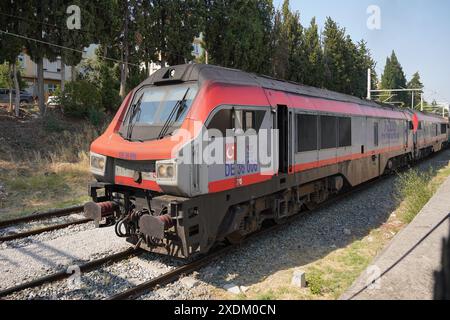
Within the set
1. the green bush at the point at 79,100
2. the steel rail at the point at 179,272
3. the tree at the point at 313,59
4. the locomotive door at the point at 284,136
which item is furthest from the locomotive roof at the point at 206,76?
the tree at the point at 313,59

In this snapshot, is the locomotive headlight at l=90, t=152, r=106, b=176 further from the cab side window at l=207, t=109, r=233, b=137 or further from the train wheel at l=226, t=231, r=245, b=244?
the train wheel at l=226, t=231, r=245, b=244

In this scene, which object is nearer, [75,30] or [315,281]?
[315,281]

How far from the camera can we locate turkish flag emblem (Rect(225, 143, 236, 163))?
6.25m

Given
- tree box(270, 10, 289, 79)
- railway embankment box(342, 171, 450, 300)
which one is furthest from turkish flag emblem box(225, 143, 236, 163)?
tree box(270, 10, 289, 79)

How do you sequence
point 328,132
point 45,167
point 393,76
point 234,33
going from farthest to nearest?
1. point 393,76
2. point 234,33
3. point 45,167
4. point 328,132

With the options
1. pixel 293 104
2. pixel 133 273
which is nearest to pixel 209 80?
pixel 293 104

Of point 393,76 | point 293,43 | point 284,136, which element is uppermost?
point 393,76

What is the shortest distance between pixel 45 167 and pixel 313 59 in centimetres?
2587

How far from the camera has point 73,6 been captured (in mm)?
19312

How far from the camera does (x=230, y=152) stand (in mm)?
6328

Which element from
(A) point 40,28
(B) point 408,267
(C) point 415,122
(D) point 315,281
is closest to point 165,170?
(D) point 315,281

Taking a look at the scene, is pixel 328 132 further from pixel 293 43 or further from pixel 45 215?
pixel 293 43

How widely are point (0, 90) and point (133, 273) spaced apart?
39758 millimetres
